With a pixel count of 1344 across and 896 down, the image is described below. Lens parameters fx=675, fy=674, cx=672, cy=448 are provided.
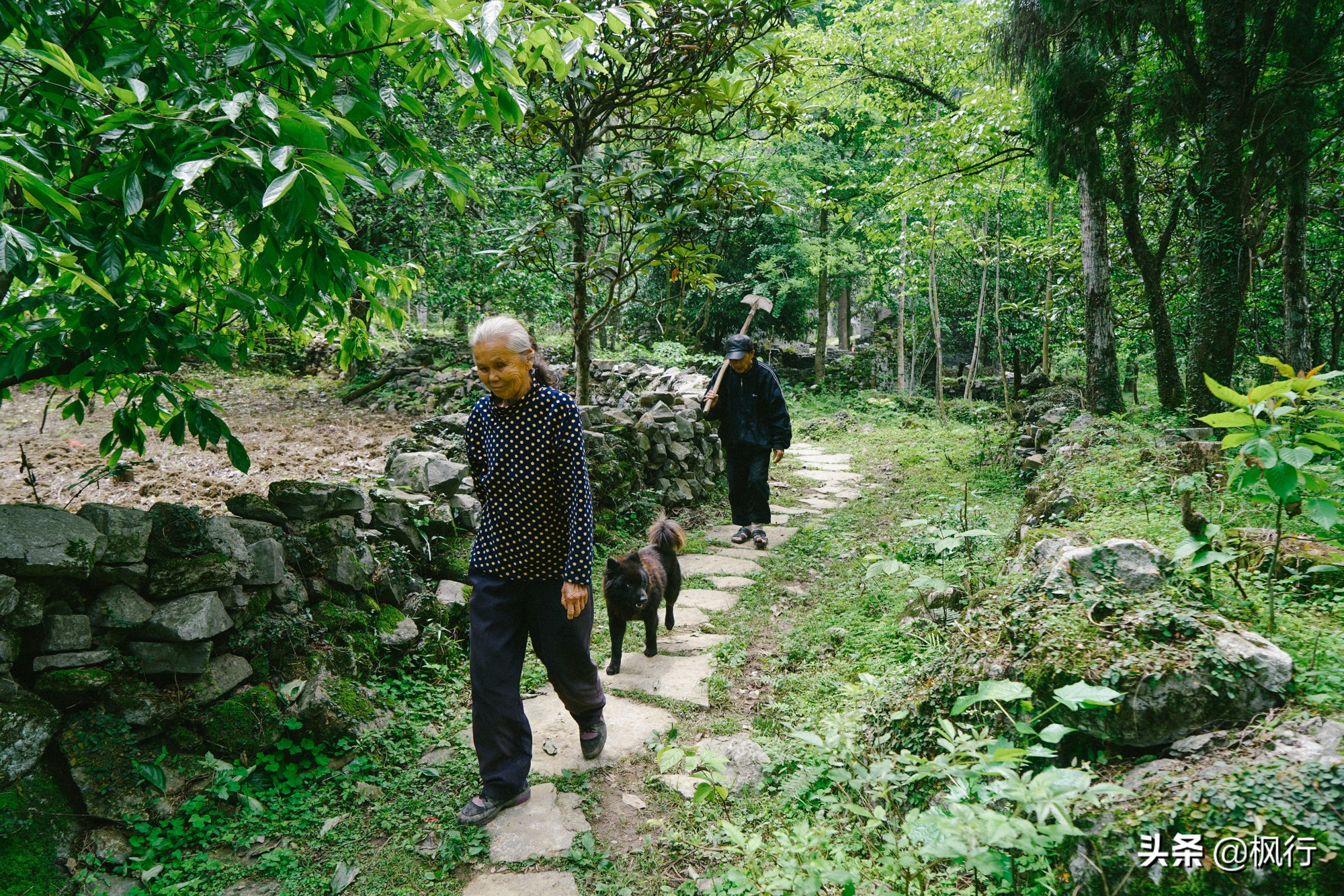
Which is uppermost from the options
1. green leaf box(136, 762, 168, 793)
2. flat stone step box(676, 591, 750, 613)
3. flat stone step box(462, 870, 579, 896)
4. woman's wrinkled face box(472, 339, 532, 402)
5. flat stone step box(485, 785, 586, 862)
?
woman's wrinkled face box(472, 339, 532, 402)

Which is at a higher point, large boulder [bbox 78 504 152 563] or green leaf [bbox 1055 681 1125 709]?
large boulder [bbox 78 504 152 563]

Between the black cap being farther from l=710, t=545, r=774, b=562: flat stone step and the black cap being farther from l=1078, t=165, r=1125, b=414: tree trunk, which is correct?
l=1078, t=165, r=1125, b=414: tree trunk

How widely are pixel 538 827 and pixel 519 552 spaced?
108 centimetres

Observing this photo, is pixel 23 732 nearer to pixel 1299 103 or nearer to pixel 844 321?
pixel 1299 103

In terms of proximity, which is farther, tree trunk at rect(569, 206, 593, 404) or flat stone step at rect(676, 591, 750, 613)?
tree trunk at rect(569, 206, 593, 404)

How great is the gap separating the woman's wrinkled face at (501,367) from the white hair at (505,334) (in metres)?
0.01

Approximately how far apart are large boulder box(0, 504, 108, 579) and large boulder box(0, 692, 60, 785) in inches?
17.5

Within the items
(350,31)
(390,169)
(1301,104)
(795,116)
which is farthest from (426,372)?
(1301,104)

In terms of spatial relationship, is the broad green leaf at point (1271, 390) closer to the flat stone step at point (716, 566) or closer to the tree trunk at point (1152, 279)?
the flat stone step at point (716, 566)

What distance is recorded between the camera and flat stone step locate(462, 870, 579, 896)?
236cm

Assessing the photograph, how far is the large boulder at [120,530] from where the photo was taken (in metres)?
2.69

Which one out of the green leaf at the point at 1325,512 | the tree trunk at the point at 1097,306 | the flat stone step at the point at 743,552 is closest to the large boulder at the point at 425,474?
Result: the flat stone step at the point at 743,552

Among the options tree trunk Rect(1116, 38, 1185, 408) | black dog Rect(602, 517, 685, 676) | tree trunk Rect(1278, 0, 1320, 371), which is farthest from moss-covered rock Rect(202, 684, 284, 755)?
tree trunk Rect(1116, 38, 1185, 408)

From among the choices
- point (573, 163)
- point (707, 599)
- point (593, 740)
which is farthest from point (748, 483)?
point (593, 740)
